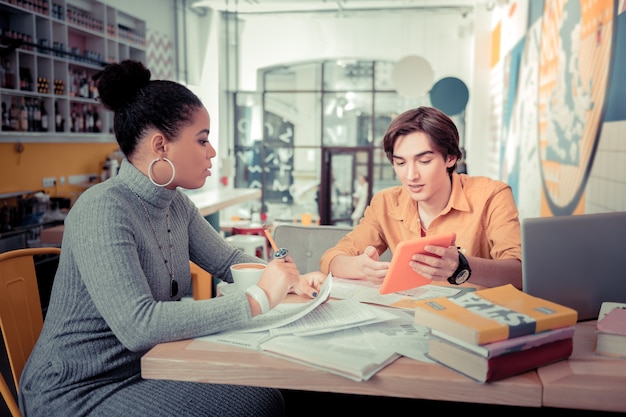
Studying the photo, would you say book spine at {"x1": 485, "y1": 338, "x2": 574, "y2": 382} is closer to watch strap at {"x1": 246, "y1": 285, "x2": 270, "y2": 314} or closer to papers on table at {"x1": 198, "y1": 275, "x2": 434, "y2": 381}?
papers on table at {"x1": 198, "y1": 275, "x2": 434, "y2": 381}

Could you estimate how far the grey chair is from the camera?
2.65m

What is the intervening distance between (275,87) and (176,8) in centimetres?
203

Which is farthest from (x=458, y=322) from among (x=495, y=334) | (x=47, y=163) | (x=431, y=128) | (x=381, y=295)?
(x=47, y=163)

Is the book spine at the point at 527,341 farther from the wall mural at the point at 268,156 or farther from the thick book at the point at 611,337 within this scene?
the wall mural at the point at 268,156

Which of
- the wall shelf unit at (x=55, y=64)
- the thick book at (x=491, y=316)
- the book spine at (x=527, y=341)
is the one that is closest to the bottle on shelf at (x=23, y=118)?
the wall shelf unit at (x=55, y=64)

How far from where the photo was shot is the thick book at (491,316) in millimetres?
981

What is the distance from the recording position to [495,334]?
0.98m

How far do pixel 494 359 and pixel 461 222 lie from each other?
1.10m

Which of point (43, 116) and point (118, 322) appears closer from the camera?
point (118, 322)

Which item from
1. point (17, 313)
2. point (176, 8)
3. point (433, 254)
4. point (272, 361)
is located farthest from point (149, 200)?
point (176, 8)

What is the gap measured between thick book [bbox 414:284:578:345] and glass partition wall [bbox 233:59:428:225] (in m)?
8.19

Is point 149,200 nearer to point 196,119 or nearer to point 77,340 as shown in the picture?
point 196,119

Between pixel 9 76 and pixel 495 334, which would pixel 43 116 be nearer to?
pixel 9 76

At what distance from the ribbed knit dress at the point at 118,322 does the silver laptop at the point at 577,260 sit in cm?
67
